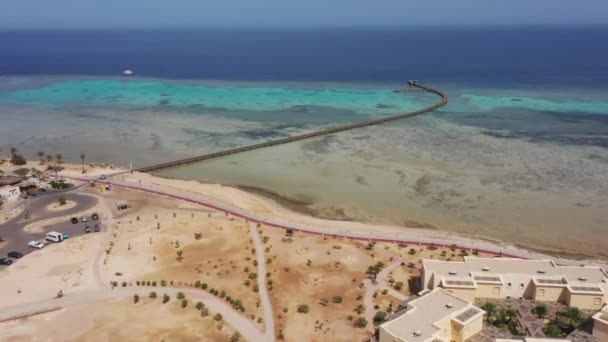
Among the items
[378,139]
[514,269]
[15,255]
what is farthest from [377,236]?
[378,139]

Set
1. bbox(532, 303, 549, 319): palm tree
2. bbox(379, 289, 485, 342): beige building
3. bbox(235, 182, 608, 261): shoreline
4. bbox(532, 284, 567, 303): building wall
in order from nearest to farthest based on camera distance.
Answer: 1. bbox(379, 289, 485, 342): beige building
2. bbox(532, 303, 549, 319): palm tree
3. bbox(532, 284, 567, 303): building wall
4. bbox(235, 182, 608, 261): shoreline

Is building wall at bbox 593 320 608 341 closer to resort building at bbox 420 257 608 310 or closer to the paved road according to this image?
resort building at bbox 420 257 608 310

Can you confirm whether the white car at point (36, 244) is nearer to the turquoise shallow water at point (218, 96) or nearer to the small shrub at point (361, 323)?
the small shrub at point (361, 323)

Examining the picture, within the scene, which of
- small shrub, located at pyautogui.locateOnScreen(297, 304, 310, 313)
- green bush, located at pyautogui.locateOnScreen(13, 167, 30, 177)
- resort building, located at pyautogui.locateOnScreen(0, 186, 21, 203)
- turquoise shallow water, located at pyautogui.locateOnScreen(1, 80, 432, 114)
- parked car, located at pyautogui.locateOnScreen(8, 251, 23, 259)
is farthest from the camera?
turquoise shallow water, located at pyautogui.locateOnScreen(1, 80, 432, 114)

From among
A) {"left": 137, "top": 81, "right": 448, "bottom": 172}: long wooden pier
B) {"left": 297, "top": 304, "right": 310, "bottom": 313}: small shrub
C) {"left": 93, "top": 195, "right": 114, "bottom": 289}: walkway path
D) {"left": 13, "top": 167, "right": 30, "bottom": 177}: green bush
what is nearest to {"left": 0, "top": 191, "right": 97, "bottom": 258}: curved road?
{"left": 93, "top": 195, "right": 114, "bottom": 289}: walkway path

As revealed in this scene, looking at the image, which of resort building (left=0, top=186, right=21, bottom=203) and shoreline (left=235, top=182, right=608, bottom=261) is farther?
resort building (left=0, top=186, right=21, bottom=203)

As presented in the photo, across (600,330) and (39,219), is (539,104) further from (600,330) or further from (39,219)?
(39,219)

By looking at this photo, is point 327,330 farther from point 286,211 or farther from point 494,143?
point 494,143
